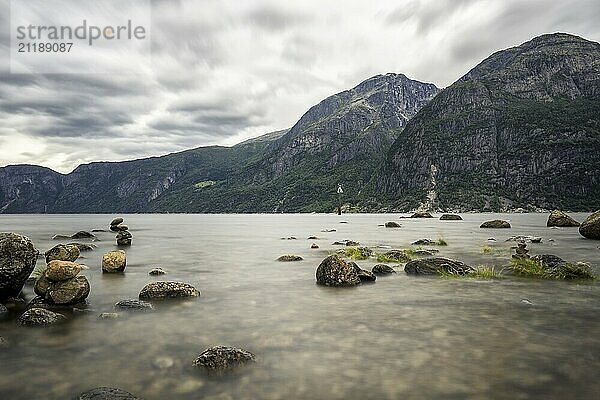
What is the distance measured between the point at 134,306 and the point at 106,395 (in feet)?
24.1

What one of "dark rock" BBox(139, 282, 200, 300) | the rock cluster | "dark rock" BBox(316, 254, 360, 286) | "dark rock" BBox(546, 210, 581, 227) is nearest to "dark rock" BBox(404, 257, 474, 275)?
"dark rock" BBox(316, 254, 360, 286)

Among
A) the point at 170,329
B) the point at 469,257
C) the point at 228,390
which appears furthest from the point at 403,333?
the point at 469,257

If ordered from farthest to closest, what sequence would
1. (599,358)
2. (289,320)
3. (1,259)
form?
(1,259) → (289,320) → (599,358)

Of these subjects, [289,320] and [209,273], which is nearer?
[289,320]

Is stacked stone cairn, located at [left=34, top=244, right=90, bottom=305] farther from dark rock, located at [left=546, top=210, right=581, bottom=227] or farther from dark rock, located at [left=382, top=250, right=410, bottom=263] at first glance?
dark rock, located at [left=546, top=210, right=581, bottom=227]

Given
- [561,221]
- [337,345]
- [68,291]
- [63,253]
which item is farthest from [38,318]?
[561,221]

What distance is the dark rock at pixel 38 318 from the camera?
11094mm

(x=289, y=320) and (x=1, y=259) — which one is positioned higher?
(x=1, y=259)

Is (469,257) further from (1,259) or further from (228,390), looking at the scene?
(1,259)

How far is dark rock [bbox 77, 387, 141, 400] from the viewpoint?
6379mm

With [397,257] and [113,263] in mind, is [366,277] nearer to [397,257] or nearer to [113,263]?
[397,257]

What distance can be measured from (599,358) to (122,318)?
481 inches

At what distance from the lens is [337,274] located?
58.1 ft

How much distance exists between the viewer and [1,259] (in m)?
13.8
